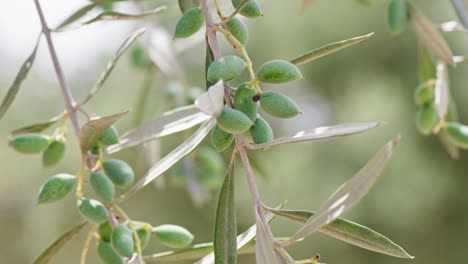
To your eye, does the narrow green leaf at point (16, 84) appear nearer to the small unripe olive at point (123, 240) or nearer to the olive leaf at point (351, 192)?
the small unripe olive at point (123, 240)

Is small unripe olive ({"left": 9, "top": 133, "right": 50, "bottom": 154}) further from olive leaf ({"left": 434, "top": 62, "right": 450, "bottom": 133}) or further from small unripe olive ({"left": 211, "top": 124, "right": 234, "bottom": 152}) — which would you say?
olive leaf ({"left": 434, "top": 62, "right": 450, "bottom": 133})

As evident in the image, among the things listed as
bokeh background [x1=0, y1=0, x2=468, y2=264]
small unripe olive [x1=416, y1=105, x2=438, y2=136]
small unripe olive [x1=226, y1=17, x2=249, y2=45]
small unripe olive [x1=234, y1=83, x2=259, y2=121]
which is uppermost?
small unripe olive [x1=226, y1=17, x2=249, y2=45]

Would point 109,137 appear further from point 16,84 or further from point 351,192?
point 351,192

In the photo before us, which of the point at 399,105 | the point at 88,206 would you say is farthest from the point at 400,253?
the point at 399,105

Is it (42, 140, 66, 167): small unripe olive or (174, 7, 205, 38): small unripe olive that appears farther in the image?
(42, 140, 66, 167): small unripe olive

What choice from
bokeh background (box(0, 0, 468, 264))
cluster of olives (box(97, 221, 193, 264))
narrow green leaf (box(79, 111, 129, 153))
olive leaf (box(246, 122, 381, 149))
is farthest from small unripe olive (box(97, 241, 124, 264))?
bokeh background (box(0, 0, 468, 264))

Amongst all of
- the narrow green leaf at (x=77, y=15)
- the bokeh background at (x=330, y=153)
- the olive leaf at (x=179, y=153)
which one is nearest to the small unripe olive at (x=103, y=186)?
the olive leaf at (x=179, y=153)
